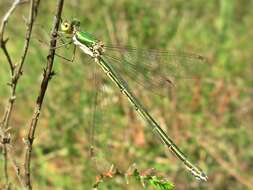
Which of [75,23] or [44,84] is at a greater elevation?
[75,23]

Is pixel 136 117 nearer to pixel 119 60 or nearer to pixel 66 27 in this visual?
pixel 119 60

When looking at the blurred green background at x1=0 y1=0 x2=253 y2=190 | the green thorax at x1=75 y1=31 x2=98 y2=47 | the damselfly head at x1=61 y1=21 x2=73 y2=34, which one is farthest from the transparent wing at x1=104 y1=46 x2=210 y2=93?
the blurred green background at x1=0 y1=0 x2=253 y2=190

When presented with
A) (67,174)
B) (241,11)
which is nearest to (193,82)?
(67,174)

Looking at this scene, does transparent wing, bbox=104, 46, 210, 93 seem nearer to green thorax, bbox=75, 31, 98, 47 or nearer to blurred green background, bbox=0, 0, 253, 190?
green thorax, bbox=75, 31, 98, 47

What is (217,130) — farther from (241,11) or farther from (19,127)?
(241,11)

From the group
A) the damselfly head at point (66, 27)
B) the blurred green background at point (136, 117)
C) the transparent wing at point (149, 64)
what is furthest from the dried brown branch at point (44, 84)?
the blurred green background at point (136, 117)

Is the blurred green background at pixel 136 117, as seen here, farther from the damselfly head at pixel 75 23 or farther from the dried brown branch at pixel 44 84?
the dried brown branch at pixel 44 84

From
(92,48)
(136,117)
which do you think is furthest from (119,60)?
(136,117)
